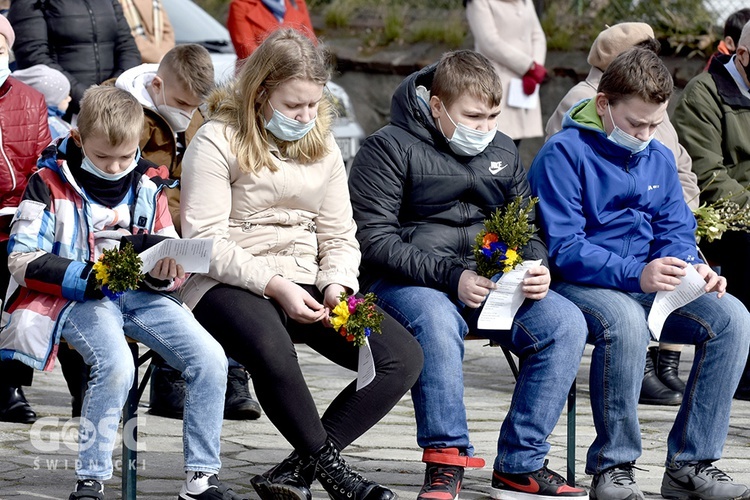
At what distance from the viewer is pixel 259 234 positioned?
4332 millimetres

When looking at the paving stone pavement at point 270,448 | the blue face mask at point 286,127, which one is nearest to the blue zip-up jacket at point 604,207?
the paving stone pavement at point 270,448

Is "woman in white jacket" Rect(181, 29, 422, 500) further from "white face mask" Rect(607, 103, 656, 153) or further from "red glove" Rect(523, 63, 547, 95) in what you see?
"red glove" Rect(523, 63, 547, 95)

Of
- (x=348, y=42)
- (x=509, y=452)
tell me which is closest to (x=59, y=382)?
(x=509, y=452)

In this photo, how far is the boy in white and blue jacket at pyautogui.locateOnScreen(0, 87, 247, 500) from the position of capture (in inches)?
155

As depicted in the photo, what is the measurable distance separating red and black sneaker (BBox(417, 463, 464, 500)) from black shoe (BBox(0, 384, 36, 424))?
1.96 m

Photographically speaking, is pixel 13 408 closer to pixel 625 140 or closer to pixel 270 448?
pixel 270 448

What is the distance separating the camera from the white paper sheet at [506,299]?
4324 millimetres

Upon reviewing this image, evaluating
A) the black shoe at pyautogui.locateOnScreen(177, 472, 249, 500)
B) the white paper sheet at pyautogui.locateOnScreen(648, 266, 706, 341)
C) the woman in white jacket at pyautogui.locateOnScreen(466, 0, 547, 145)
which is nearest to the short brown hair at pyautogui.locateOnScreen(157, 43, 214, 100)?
the black shoe at pyautogui.locateOnScreen(177, 472, 249, 500)

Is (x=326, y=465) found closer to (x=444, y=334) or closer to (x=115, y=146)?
(x=444, y=334)

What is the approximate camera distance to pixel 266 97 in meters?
4.36

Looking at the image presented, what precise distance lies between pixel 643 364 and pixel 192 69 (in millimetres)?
2154

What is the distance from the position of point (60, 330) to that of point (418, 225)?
134 centimetres

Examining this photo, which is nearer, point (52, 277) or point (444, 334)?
point (52, 277)

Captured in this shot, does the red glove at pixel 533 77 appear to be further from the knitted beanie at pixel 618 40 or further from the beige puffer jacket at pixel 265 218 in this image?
the beige puffer jacket at pixel 265 218
